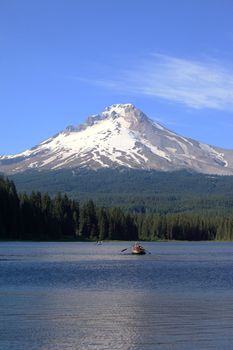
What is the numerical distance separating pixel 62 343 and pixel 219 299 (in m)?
17.2

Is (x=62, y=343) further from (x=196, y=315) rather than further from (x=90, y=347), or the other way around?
(x=196, y=315)

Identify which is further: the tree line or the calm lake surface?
the tree line

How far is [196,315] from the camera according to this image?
37.9 metres

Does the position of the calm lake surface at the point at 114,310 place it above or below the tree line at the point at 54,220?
below

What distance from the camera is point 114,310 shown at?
4050cm

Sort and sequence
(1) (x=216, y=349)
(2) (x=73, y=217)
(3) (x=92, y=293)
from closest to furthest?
(1) (x=216, y=349)
(3) (x=92, y=293)
(2) (x=73, y=217)

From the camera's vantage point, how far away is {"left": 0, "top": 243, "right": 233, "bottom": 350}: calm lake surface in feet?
103

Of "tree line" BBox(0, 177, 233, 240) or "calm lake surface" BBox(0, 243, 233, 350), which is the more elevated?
"tree line" BBox(0, 177, 233, 240)

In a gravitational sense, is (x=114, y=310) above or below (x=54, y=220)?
below

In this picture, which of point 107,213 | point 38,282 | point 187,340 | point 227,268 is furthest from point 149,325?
point 107,213

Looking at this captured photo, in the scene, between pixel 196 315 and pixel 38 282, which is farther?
pixel 38 282

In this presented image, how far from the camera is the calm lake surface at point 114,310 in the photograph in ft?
103

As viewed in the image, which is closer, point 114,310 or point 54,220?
point 114,310

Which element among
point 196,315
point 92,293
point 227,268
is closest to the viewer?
point 196,315
